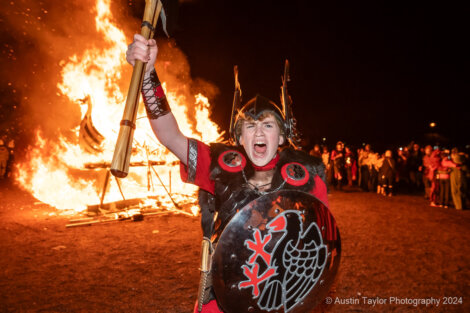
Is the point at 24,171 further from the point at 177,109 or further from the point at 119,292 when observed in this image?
the point at 119,292

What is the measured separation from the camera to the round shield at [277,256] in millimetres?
1579

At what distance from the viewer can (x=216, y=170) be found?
2.07 metres

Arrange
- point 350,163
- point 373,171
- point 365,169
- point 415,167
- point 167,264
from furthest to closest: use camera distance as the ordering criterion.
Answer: point 350,163 < point 415,167 < point 365,169 < point 373,171 < point 167,264

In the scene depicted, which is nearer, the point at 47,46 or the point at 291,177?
the point at 291,177

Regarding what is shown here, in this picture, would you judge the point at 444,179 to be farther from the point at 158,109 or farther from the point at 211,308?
the point at 158,109

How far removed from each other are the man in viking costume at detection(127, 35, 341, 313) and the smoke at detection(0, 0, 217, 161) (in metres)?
12.1

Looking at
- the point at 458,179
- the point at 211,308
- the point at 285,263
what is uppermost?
the point at 458,179

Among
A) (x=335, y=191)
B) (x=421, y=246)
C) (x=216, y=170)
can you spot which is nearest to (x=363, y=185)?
(x=335, y=191)

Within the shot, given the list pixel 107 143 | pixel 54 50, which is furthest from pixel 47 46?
pixel 107 143

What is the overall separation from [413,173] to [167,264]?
1465cm

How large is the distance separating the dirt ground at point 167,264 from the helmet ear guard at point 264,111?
9.03 feet

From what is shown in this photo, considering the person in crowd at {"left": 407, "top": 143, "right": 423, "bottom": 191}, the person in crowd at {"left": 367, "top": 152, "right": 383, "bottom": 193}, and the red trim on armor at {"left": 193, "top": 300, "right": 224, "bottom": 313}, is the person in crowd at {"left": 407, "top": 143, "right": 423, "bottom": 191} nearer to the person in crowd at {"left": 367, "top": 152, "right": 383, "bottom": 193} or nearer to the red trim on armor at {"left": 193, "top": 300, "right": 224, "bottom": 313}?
the person in crowd at {"left": 367, "top": 152, "right": 383, "bottom": 193}

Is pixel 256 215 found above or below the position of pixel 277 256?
above

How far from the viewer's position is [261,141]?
7.09ft
